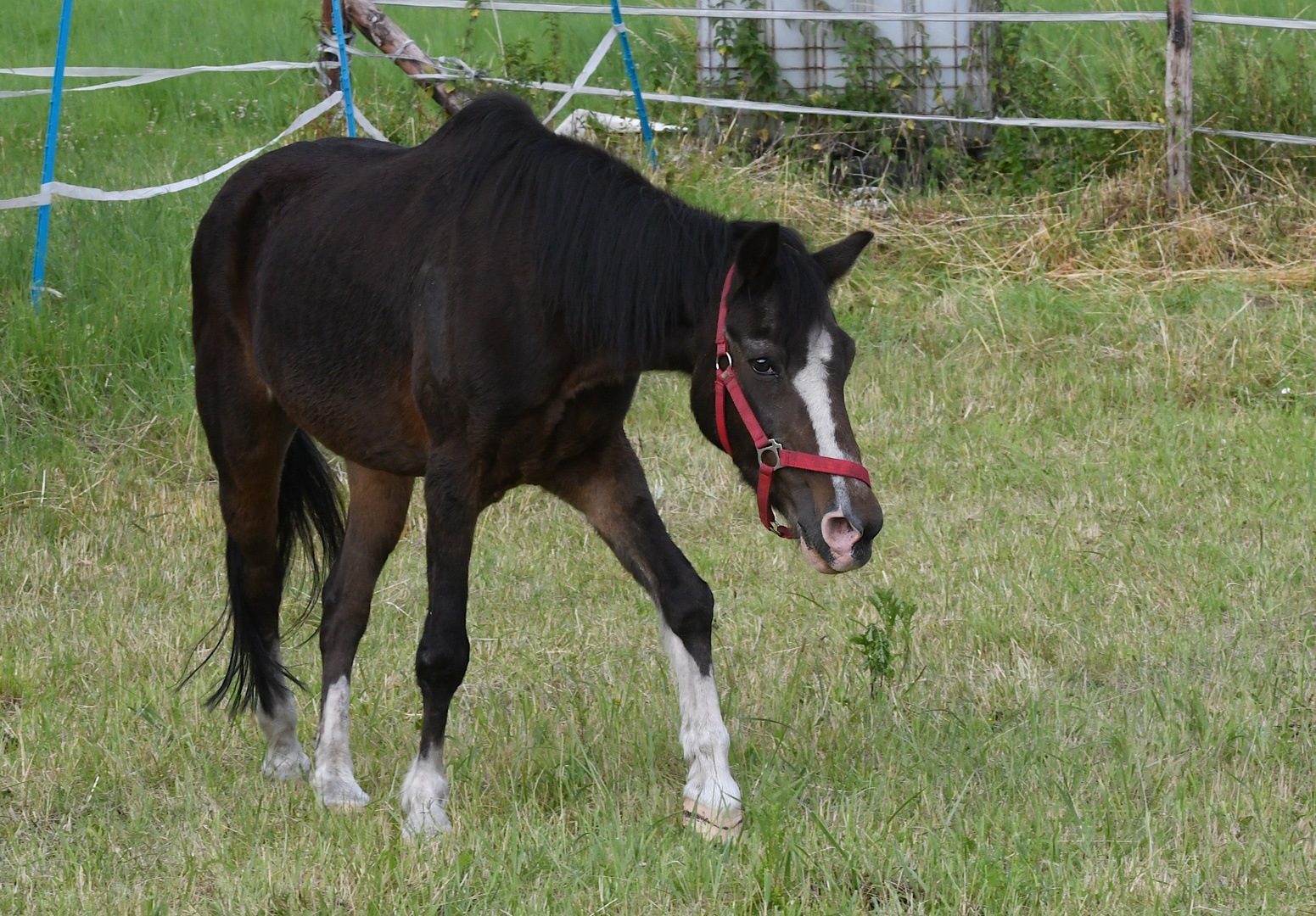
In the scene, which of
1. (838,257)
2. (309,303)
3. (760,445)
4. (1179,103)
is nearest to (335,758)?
(309,303)

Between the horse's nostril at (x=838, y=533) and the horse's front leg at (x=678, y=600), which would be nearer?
the horse's nostril at (x=838, y=533)

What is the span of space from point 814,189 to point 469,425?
600 centimetres

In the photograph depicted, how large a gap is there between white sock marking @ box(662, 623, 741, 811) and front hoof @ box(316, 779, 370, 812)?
34.9 inches

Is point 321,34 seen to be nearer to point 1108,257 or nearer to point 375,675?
point 1108,257

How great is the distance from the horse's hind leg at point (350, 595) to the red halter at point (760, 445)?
1.33 m

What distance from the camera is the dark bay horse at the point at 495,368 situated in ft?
11.0

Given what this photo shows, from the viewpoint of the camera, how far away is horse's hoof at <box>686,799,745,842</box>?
11.2 ft

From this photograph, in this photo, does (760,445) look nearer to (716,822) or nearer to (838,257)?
(838,257)

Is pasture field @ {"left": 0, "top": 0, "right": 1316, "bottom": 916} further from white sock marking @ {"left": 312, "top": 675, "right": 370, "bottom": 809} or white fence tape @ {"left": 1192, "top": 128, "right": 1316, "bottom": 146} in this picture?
white fence tape @ {"left": 1192, "top": 128, "right": 1316, "bottom": 146}

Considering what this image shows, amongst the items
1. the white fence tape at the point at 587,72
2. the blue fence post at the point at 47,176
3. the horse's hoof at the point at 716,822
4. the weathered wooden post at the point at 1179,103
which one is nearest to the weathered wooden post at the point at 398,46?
the white fence tape at the point at 587,72

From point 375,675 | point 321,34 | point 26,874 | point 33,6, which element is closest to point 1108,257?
point 321,34

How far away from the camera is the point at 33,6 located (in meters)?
14.6

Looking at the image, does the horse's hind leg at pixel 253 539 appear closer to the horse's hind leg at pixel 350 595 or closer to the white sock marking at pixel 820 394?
the horse's hind leg at pixel 350 595

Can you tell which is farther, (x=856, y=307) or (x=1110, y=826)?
(x=856, y=307)
